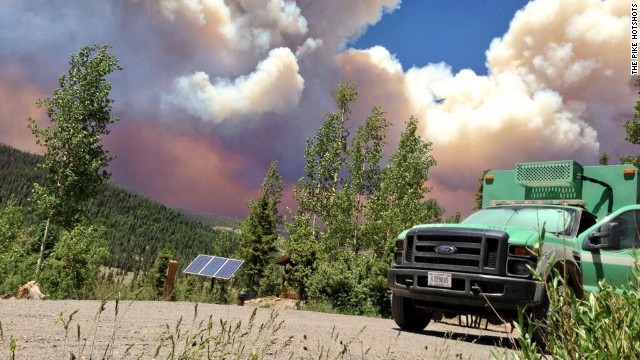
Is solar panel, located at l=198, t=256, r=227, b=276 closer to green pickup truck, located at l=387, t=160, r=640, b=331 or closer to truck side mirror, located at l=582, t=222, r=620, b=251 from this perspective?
green pickup truck, located at l=387, t=160, r=640, b=331

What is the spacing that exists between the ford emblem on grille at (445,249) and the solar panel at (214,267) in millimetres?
9361

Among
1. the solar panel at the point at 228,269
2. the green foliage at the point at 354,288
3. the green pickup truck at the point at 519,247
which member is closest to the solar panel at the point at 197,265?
the solar panel at the point at 228,269

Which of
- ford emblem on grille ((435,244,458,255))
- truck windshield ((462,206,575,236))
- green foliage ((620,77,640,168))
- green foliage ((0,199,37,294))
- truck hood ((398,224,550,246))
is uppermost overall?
green foliage ((620,77,640,168))

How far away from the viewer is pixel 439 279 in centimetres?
887

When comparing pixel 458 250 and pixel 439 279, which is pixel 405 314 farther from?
pixel 458 250

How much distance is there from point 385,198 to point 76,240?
42.5 ft

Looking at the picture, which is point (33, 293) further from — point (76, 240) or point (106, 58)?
point (106, 58)

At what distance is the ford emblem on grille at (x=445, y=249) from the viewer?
8969 millimetres

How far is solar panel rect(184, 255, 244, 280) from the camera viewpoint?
17759mm

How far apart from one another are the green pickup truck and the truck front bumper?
0.05 feet

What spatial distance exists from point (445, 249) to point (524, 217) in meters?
1.79

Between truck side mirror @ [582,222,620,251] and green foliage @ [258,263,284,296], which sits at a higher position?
truck side mirror @ [582,222,620,251]

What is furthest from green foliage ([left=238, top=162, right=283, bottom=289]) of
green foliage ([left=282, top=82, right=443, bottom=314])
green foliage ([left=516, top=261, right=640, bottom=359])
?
green foliage ([left=516, top=261, right=640, bottom=359])

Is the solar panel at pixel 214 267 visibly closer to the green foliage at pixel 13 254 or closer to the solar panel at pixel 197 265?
the solar panel at pixel 197 265
